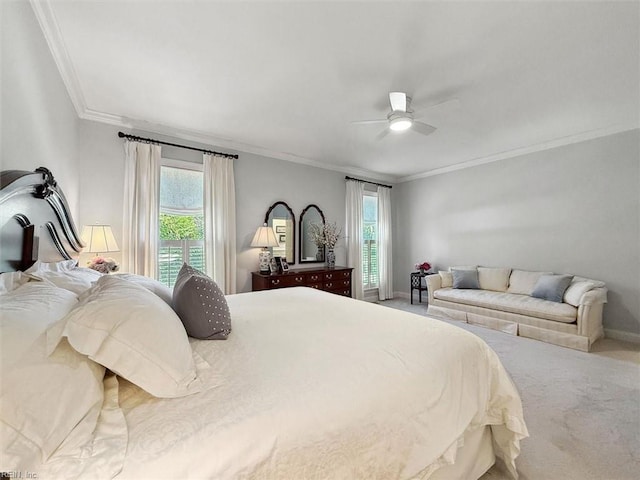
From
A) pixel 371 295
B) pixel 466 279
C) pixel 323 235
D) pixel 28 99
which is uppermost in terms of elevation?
pixel 28 99

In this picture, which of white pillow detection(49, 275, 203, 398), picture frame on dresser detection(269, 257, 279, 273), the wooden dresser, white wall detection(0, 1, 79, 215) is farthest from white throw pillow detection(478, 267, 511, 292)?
white wall detection(0, 1, 79, 215)

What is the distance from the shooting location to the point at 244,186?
4223mm

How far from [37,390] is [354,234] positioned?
16.5ft

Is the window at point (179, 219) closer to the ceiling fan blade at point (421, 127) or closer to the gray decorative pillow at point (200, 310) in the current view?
the gray decorative pillow at point (200, 310)

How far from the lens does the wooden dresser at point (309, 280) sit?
3.97 m

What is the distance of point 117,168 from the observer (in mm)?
3316

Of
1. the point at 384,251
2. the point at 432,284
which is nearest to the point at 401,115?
the point at 432,284

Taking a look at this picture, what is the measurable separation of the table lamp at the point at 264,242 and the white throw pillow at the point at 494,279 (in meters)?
3.46

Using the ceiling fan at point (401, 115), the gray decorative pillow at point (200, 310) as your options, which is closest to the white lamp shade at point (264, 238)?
the ceiling fan at point (401, 115)

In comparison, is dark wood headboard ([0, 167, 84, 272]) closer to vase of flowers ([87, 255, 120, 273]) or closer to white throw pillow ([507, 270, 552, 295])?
vase of flowers ([87, 255, 120, 273])

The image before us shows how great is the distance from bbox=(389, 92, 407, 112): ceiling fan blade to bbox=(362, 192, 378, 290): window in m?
3.10

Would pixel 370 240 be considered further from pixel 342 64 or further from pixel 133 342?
pixel 133 342

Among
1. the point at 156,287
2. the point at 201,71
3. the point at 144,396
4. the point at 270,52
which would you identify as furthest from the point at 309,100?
the point at 144,396

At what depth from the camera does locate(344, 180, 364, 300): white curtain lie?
5461 millimetres
